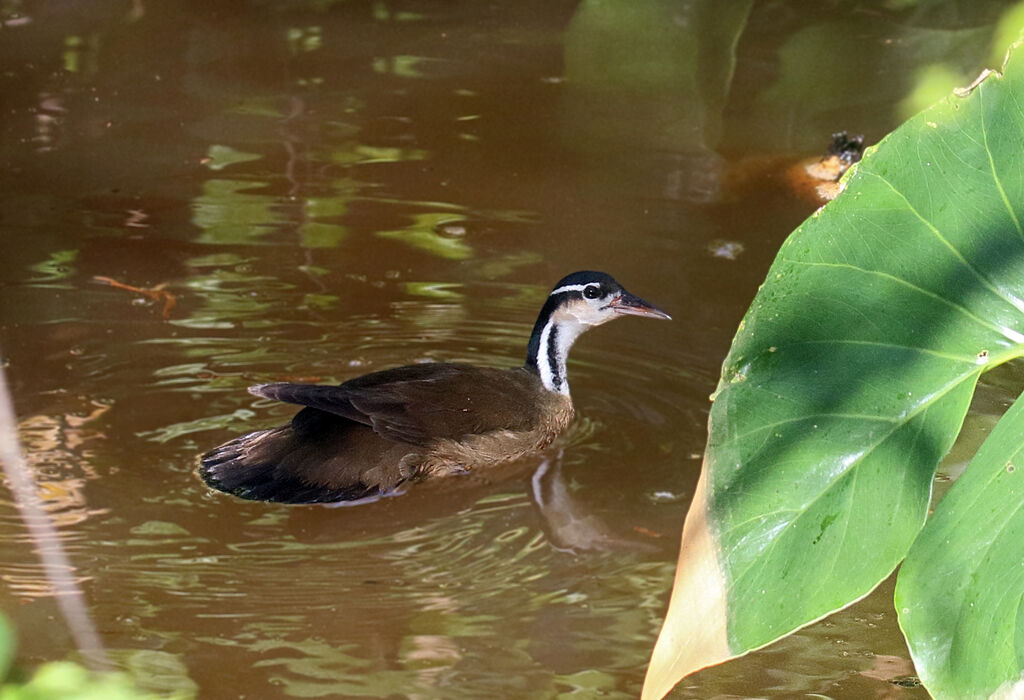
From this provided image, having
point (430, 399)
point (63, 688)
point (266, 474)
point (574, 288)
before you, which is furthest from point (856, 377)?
point (574, 288)

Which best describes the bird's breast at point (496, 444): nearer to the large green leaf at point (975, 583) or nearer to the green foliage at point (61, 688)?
the large green leaf at point (975, 583)

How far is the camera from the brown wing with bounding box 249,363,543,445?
175 inches

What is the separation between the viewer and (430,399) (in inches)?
189

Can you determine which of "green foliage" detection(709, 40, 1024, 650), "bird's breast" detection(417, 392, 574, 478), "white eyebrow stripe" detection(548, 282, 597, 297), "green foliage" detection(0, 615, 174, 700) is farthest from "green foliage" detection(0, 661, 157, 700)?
"white eyebrow stripe" detection(548, 282, 597, 297)

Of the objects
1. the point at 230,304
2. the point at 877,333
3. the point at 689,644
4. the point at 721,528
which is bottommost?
the point at 230,304

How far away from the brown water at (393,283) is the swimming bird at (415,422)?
4.1 inches

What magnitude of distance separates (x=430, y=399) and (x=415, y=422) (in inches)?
4.8

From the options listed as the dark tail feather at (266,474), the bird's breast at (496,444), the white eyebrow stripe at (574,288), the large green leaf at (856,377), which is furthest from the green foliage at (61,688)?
the white eyebrow stripe at (574,288)

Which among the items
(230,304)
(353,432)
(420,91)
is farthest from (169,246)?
(420,91)

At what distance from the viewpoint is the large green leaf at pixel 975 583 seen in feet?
6.10

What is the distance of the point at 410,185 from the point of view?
670 centimetres

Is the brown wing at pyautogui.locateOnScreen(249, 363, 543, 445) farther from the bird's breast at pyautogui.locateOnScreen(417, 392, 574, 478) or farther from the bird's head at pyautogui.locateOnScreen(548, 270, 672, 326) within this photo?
the bird's head at pyautogui.locateOnScreen(548, 270, 672, 326)

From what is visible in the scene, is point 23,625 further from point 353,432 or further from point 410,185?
point 410,185

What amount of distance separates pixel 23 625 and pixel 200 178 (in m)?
3.42
